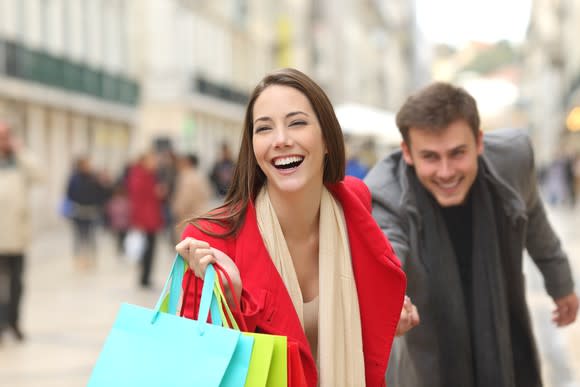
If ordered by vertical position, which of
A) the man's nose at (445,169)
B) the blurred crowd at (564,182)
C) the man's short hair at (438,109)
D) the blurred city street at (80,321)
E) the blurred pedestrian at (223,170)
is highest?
the blurred crowd at (564,182)

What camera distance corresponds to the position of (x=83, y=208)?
16062 millimetres

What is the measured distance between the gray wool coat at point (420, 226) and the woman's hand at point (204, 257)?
3.37ft

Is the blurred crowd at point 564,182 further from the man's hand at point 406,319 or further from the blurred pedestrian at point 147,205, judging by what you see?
the man's hand at point 406,319

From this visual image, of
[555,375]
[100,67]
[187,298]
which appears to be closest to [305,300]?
[187,298]

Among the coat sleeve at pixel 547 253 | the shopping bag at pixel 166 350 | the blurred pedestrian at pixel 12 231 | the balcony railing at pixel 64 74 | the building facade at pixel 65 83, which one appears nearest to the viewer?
the shopping bag at pixel 166 350

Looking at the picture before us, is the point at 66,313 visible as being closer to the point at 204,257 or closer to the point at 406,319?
the point at 406,319

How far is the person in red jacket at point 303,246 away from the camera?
248cm

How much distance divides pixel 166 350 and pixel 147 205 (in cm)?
1148

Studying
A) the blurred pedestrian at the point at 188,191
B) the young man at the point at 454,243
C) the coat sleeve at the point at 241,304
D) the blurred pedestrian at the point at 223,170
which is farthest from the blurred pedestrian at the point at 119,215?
the coat sleeve at the point at 241,304

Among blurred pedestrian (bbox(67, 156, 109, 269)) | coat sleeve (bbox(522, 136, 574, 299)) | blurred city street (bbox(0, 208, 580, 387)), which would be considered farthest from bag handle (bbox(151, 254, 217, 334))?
blurred pedestrian (bbox(67, 156, 109, 269))

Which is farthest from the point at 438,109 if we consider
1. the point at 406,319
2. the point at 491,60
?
the point at 491,60

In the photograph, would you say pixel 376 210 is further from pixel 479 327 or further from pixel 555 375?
pixel 555 375

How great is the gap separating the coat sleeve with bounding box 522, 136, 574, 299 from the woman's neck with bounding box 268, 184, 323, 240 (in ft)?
5.17

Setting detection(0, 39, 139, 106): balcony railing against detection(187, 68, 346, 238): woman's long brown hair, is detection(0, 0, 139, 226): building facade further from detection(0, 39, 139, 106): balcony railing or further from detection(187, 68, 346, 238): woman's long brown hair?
detection(187, 68, 346, 238): woman's long brown hair
